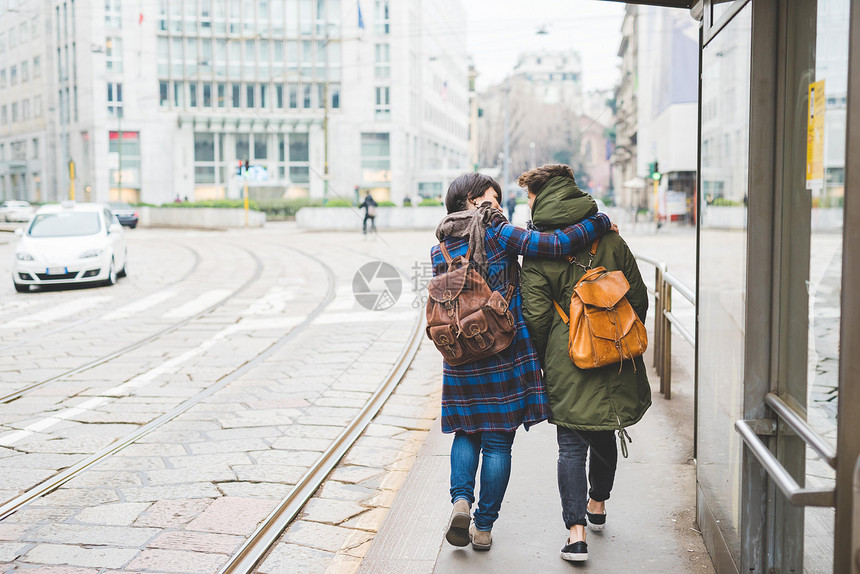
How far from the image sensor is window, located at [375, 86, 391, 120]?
58.3 m

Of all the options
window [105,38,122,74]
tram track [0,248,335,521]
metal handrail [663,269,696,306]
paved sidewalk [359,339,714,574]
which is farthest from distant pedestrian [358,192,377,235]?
window [105,38,122,74]

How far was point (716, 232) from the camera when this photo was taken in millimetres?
3670

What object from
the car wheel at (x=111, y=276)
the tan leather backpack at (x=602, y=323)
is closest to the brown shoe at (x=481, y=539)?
the tan leather backpack at (x=602, y=323)

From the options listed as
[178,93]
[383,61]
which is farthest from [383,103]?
[178,93]

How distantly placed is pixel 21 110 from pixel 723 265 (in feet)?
230

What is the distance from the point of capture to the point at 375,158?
5903 centimetres

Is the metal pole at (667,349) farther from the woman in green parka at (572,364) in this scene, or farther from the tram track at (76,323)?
the tram track at (76,323)

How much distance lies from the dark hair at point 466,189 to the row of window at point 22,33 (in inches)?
2392

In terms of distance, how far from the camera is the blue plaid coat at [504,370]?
12.0 feet

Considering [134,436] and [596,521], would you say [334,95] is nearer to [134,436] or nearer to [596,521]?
[134,436]

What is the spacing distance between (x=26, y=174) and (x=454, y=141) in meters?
34.1

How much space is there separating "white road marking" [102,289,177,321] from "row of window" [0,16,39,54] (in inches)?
1983

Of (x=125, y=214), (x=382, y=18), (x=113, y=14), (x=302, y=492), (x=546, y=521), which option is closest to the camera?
(x=546, y=521)

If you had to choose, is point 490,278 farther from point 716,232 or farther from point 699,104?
point 699,104
